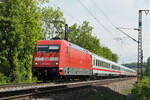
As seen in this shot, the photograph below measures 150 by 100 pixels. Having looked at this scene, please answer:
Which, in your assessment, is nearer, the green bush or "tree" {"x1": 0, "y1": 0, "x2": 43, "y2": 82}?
the green bush

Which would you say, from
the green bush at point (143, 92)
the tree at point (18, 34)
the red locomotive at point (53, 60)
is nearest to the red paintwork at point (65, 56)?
the red locomotive at point (53, 60)

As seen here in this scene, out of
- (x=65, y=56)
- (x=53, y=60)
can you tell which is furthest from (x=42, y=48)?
(x=65, y=56)

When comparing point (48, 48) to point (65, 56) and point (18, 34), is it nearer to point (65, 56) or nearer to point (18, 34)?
point (65, 56)

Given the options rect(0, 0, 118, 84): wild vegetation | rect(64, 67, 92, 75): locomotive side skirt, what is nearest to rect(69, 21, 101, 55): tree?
rect(0, 0, 118, 84): wild vegetation

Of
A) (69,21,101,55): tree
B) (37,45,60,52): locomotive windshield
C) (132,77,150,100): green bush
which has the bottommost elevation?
(132,77,150,100): green bush

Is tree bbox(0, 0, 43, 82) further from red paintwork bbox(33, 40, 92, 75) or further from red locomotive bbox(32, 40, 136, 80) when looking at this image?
red locomotive bbox(32, 40, 136, 80)

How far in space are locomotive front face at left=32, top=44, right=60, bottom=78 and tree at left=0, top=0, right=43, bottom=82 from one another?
8776 mm

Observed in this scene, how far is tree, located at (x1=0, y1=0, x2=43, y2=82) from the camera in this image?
2884 centimetres

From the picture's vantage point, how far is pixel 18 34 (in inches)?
1142

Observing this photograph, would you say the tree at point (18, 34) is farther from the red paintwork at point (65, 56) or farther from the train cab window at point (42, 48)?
the train cab window at point (42, 48)

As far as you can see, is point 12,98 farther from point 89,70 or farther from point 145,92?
point 89,70

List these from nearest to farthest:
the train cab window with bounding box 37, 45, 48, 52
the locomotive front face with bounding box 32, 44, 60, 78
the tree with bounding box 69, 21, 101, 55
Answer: the locomotive front face with bounding box 32, 44, 60, 78 → the train cab window with bounding box 37, 45, 48, 52 → the tree with bounding box 69, 21, 101, 55

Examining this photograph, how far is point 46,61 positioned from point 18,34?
9720 mm

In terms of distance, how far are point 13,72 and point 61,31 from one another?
21279mm
